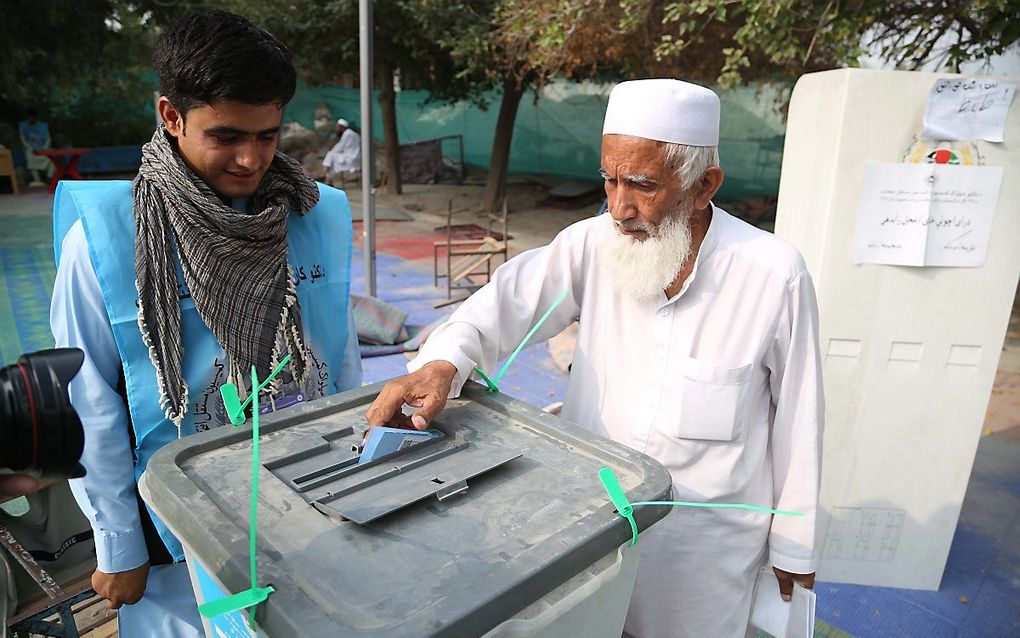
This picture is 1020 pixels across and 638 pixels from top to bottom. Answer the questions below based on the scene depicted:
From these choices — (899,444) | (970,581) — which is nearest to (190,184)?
(899,444)

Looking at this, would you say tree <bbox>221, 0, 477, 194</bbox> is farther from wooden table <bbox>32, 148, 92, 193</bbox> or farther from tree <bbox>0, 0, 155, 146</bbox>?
wooden table <bbox>32, 148, 92, 193</bbox>

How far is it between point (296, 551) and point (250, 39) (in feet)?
3.46

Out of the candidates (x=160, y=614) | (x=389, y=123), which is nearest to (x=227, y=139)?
(x=160, y=614)

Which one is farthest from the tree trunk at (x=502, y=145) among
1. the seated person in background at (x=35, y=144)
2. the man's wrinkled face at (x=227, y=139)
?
the man's wrinkled face at (x=227, y=139)

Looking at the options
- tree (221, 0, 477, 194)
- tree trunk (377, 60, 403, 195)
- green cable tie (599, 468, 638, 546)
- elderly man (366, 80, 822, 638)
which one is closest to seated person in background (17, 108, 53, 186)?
tree (221, 0, 477, 194)

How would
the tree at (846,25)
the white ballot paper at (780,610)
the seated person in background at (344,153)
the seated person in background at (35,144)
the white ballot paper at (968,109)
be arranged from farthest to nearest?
the seated person in background at (35,144) < the seated person in background at (344,153) < the tree at (846,25) < the white ballot paper at (968,109) < the white ballot paper at (780,610)

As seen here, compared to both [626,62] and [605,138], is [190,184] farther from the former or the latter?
[626,62]

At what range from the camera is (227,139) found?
4.65 ft

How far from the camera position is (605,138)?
1.62 m

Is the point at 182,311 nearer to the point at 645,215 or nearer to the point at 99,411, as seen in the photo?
the point at 99,411

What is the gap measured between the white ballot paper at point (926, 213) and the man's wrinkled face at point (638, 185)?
4.37 ft

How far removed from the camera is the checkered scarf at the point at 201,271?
1.39 meters

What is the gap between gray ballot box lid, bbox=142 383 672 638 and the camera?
2.60 feet

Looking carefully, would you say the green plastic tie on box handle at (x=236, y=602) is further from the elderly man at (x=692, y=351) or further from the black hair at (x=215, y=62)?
the black hair at (x=215, y=62)
